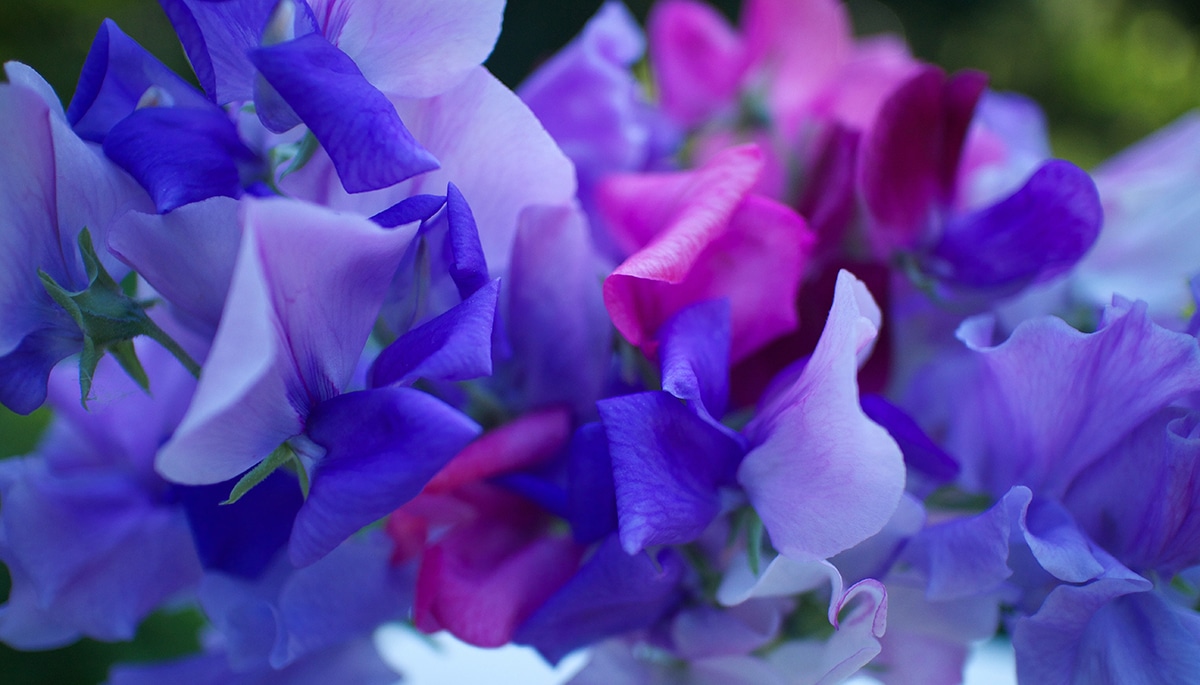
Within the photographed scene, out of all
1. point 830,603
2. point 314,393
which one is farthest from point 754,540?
point 314,393

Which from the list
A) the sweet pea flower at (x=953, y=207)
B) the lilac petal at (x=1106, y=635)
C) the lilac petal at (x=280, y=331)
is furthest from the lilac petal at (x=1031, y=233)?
the lilac petal at (x=280, y=331)

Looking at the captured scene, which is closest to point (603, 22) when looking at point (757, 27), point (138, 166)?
point (757, 27)

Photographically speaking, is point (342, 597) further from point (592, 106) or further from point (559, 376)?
point (592, 106)

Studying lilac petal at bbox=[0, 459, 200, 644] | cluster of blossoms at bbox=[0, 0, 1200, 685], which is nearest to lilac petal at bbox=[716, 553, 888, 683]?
cluster of blossoms at bbox=[0, 0, 1200, 685]

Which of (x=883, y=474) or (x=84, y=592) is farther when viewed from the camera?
(x=84, y=592)

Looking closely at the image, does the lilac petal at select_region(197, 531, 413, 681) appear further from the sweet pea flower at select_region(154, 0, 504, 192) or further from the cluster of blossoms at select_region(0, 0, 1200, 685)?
the sweet pea flower at select_region(154, 0, 504, 192)

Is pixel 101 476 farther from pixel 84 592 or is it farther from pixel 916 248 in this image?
pixel 916 248
